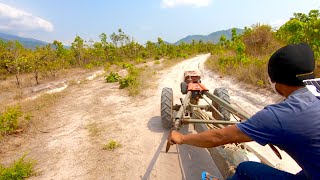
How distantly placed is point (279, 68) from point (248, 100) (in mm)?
6492

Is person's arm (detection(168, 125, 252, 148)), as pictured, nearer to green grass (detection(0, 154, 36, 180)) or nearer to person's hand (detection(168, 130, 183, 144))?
person's hand (detection(168, 130, 183, 144))

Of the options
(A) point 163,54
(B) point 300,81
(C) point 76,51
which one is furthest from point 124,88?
(A) point 163,54

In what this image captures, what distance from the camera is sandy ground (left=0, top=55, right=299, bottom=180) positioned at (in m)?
4.09

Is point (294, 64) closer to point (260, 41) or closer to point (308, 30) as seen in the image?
Answer: point (308, 30)

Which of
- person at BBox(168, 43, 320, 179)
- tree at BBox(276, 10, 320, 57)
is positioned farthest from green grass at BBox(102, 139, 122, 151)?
tree at BBox(276, 10, 320, 57)

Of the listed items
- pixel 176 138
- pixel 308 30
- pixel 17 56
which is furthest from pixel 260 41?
pixel 176 138

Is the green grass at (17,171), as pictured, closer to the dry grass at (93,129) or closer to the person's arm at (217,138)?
the dry grass at (93,129)

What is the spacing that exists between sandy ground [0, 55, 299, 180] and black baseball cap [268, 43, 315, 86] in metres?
2.45

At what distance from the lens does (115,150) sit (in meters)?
4.84

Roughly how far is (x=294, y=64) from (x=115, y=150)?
377cm

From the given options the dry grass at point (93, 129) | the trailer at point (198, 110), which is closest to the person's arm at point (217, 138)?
the trailer at point (198, 110)

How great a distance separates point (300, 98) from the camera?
1638mm

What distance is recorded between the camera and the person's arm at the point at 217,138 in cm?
177

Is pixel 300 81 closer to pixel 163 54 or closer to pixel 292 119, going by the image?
pixel 292 119
